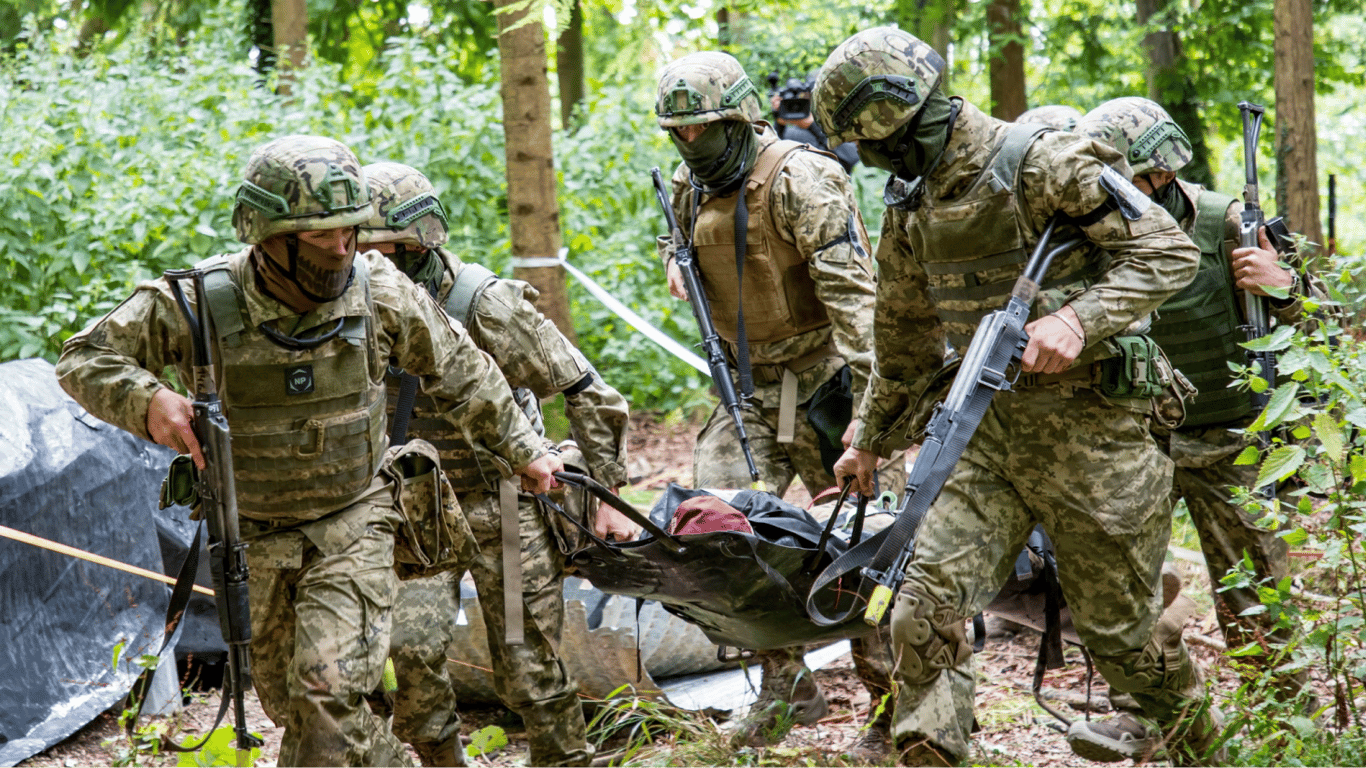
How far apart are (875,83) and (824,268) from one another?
1329 mm

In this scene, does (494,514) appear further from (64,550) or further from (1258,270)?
(1258,270)

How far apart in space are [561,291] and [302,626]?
3421mm

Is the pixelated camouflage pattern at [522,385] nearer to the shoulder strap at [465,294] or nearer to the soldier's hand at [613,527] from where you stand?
the shoulder strap at [465,294]

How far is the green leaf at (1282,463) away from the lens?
11.1 feet

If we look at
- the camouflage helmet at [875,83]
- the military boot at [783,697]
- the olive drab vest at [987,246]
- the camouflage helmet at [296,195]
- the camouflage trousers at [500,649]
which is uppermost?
the camouflage helmet at [875,83]

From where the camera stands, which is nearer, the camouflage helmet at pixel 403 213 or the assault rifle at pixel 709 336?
the camouflage helmet at pixel 403 213

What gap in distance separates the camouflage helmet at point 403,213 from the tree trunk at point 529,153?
1814mm

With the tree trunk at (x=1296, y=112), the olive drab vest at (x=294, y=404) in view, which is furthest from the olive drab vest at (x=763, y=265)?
the tree trunk at (x=1296, y=112)

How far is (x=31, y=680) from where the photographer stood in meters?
4.85

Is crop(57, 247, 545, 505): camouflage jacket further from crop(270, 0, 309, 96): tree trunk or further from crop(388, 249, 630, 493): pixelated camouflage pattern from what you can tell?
crop(270, 0, 309, 96): tree trunk

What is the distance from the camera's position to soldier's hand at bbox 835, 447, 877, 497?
165 inches

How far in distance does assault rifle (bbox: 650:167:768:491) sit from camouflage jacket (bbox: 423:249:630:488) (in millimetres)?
654

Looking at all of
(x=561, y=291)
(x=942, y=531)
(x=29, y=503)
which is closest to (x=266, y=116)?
(x=561, y=291)

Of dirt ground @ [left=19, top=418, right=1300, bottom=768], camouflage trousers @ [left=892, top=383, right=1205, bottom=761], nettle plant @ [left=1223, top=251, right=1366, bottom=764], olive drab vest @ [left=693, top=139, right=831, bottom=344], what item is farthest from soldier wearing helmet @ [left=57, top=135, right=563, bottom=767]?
nettle plant @ [left=1223, top=251, right=1366, bottom=764]
